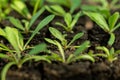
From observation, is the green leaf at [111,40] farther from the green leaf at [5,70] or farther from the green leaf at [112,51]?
the green leaf at [5,70]

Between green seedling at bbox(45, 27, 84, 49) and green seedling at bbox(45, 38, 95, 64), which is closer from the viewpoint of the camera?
green seedling at bbox(45, 38, 95, 64)

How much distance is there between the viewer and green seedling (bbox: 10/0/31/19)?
6.05 ft

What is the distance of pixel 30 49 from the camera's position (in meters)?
1.46

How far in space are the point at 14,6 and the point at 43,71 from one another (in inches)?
27.9

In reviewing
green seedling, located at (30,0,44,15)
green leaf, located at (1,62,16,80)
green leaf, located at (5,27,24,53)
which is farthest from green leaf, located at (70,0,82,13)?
green leaf, located at (1,62,16,80)

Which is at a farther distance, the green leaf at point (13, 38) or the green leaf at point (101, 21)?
the green leaf at point (101, 21)

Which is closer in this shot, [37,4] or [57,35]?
[57,35]

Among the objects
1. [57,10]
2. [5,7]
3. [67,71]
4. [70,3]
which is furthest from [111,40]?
[5,7]

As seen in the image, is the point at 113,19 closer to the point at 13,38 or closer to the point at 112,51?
the point at 112,51

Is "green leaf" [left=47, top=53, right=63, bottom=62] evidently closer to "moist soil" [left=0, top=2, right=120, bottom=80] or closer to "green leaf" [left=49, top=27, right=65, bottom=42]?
"moist soil" [left=0, top=2, right=120, bottom=80]

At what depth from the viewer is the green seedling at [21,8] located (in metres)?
1.84

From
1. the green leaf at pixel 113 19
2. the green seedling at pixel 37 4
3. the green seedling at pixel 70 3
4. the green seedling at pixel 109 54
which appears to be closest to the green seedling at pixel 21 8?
the green seedling at pixel 37 4

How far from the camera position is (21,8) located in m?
1.91

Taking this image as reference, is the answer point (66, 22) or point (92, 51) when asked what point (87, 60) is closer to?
point (92, 51)
